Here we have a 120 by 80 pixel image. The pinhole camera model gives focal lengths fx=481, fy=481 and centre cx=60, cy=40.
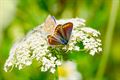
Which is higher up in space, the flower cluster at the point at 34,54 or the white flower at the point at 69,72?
the white flower at the point at 69,72

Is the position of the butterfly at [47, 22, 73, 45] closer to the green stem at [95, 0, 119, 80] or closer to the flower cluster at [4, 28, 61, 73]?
the flower cluster at [4, 28, 61, 73]

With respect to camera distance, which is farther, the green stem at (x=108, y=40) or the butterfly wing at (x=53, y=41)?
the green stem at (x=108, y=40)

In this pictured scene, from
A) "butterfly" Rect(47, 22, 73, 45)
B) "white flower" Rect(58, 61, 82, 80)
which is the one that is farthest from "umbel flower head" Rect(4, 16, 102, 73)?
"white flower" Rect(58, 61, 82, 80)

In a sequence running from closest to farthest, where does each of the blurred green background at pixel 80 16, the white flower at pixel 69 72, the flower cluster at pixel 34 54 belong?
the flower cluster at pixel 34 54, the white flower at pixel 69 72, the blurred green background at pixel 80 16

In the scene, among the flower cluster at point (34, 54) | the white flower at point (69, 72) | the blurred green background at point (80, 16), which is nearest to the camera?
the flower cluster at point (34, 54)

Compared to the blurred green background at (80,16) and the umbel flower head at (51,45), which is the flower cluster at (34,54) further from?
the blurred green background at (80,16)

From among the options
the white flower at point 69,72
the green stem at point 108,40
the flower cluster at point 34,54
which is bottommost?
the flower cluster at point 34,54

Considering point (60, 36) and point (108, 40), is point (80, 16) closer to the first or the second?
point (108, 40)

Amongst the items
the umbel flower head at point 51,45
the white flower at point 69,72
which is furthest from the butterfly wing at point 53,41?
the white flower at point 69,72
